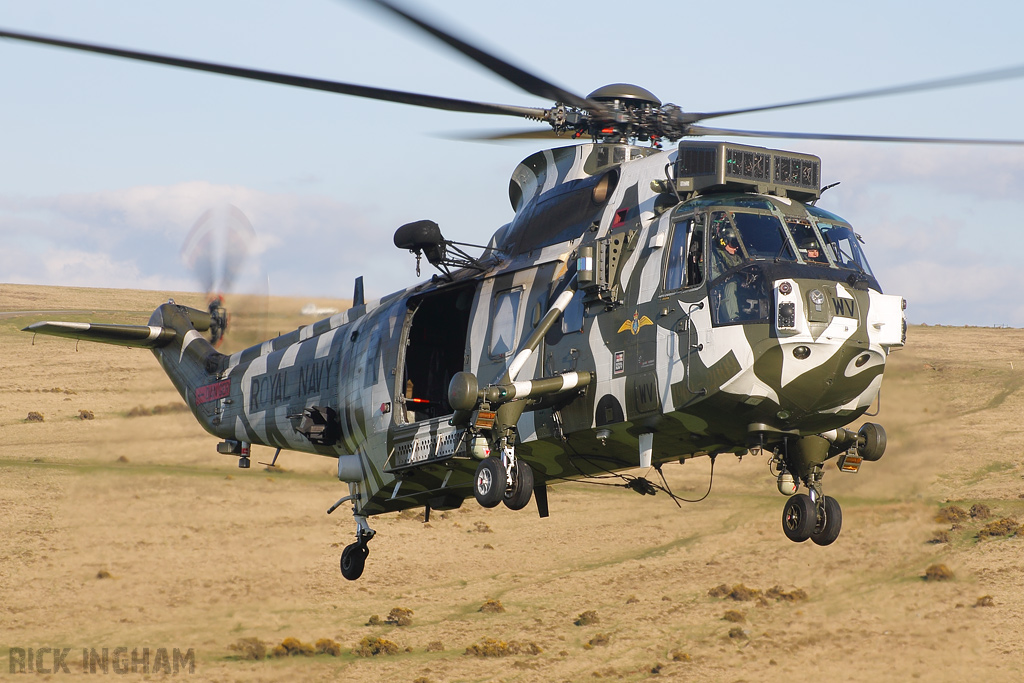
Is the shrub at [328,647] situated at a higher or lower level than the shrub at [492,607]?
lower

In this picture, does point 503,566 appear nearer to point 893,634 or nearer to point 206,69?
point 893,634

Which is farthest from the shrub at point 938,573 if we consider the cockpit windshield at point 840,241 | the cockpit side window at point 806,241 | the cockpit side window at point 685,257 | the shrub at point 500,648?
the cockpit side window at point 685,257

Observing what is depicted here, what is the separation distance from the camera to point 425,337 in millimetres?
17875

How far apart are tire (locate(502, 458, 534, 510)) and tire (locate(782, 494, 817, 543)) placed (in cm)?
317

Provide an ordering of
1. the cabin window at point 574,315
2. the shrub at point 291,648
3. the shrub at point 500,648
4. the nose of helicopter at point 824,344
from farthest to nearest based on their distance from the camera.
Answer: the shrub at point 500,648 < the shrub at point 291,648 < the cabin window at point 574,315 < the nose of helicopter at point 824,344

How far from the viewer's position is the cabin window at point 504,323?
49.5ft

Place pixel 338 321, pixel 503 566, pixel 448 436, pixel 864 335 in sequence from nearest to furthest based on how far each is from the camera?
pixel 864 335 < pixel 448 436 < pixel 338 321 < pixel 503 566

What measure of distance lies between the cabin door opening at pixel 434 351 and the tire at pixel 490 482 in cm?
341

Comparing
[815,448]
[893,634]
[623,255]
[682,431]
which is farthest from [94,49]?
[893,634]

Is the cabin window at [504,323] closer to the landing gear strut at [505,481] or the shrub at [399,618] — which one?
the landing gear strut at [505,481]

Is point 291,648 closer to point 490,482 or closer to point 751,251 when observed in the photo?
point 490,482

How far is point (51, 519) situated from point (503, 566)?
52.4 ft

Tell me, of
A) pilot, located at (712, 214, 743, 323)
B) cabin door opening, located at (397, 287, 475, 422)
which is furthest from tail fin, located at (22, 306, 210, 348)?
pilot, located at (712, 214, 743, 323)

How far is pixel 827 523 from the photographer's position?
45.9 ft
